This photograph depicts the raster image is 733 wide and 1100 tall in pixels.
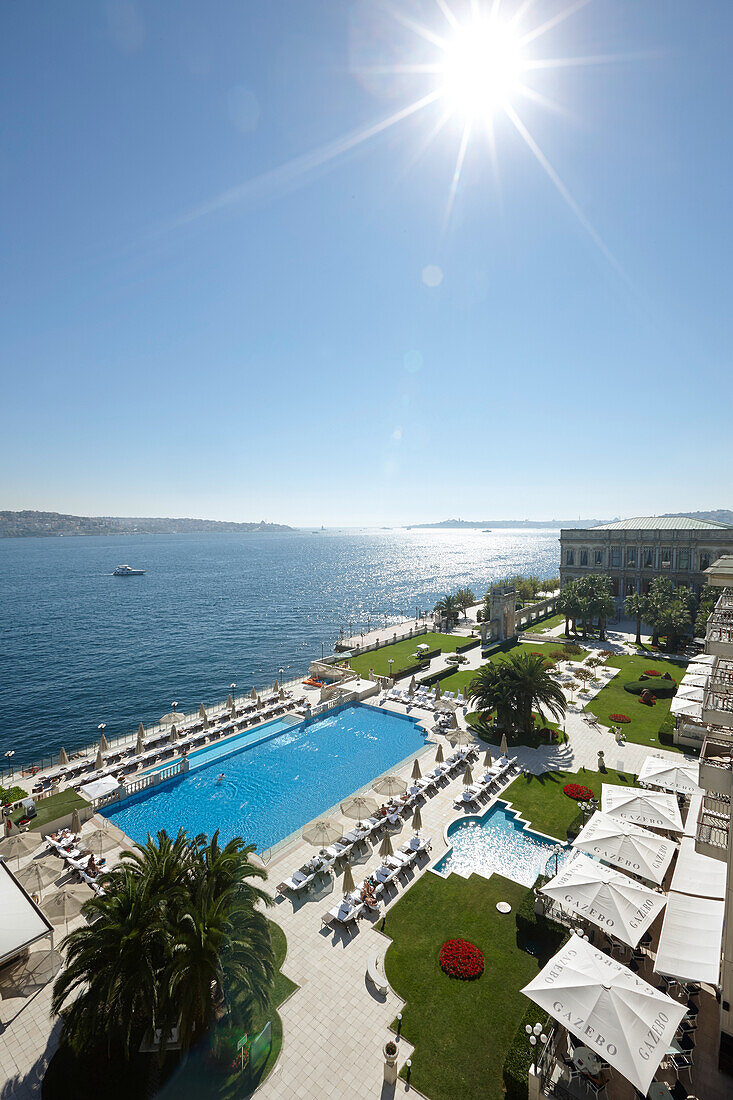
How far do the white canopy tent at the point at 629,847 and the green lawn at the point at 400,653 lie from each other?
30226 millimetres

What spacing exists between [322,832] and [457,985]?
8370mm

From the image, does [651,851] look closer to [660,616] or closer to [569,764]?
[569,764]

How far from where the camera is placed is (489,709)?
118 ft

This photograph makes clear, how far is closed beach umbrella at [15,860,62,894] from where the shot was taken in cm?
1984

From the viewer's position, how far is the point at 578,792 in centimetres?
2734

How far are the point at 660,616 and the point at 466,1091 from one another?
170 feet

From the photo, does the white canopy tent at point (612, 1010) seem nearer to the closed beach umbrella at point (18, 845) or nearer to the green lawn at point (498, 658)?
the closed beach umbrella at point (18, 845)

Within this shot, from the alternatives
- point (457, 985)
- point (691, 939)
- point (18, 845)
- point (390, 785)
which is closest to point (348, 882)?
point (457, 985)

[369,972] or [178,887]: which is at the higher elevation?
[178,887]

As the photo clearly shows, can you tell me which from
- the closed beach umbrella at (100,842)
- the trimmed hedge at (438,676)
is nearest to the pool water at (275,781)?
the closed beach umbrella at (100,842)

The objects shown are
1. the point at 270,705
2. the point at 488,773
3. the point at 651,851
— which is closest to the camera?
the point at 651,851

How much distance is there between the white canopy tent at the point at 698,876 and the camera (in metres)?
17.7

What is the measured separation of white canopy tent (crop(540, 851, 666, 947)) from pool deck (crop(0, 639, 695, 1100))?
262 inches

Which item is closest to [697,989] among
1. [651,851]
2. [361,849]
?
[651,851]
